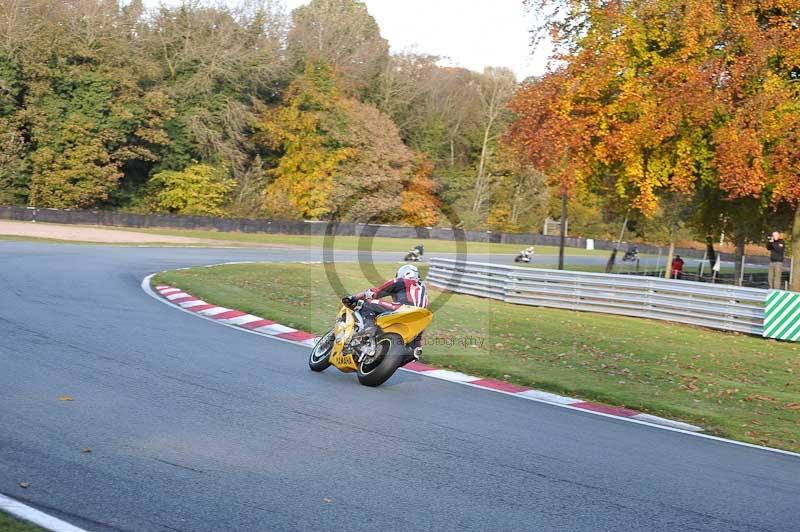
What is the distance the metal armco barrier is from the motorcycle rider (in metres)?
11.4

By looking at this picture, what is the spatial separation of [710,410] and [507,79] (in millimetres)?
74070

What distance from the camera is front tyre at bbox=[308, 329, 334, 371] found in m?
11.6

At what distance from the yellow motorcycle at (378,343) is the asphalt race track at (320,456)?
12.4 inches

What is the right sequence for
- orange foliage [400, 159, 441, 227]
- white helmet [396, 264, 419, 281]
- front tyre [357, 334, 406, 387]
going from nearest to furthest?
front tyre [357, 334, 406, 387], white helmet [396, 264, 419, 281], orange foliage [400, 159, 441, 227]

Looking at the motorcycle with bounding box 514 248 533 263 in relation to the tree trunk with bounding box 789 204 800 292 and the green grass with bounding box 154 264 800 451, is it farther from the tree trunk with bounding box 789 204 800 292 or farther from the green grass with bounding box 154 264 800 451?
the green grass with bounding box 154 264 800 451

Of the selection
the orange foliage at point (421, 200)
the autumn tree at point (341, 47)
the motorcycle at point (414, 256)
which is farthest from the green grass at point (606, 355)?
the autumn tree at point (341, 47)

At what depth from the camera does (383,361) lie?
10727mm

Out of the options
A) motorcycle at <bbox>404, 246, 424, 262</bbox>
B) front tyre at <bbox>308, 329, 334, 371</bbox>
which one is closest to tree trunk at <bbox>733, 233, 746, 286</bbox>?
motorcycle at <bbox>404, 246, 424, 262</bbox>

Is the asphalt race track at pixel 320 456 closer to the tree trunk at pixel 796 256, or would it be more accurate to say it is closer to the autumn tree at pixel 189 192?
the tree trunk at pixel 796 256

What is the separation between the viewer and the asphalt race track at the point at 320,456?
5.93 meters

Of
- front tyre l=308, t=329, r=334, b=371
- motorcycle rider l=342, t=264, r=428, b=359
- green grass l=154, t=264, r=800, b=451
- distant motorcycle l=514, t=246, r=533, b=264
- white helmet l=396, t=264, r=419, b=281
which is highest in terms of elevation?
white helmet l=396, t=264, r=419, b=281

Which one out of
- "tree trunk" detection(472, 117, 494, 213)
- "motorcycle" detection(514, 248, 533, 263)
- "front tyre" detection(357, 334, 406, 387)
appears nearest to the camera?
"front tyre" detection(357, 334, 406, 387)

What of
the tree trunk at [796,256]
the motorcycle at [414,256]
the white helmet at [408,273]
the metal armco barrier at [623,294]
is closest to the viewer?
the white helmet at [408,273]

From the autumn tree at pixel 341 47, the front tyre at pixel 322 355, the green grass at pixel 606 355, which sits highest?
the autumn tree at pixel 341 47
